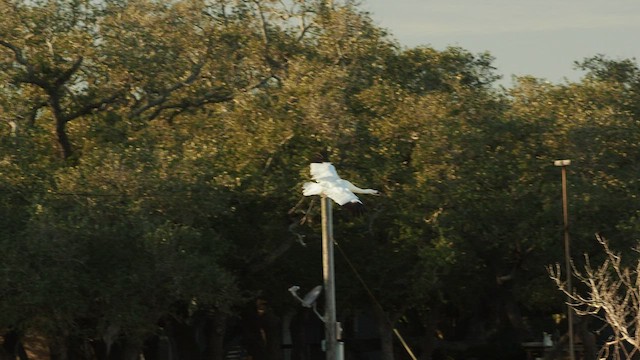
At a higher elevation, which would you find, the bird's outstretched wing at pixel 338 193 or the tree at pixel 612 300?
the bird's outstretched wing at pixel 338 193

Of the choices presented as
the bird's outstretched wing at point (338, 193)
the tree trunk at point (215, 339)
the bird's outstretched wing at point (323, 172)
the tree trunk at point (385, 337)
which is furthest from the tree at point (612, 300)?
the tree trunk at point (215, 339)

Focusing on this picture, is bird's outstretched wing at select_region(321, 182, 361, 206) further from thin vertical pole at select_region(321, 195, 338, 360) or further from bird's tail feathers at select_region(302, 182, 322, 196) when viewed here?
thin vertical pole at select_region(321, 195, 338, 360)

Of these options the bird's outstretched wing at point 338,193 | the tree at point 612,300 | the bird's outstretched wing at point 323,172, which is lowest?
the tree at point 612,300

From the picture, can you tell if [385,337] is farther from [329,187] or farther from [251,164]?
[329,187]

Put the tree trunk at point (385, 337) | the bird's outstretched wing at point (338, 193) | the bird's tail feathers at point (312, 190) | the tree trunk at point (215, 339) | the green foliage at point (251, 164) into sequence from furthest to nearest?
the tree trunk at point (385, 337) < the tree trunk at point (215, 339) < the green foliage at point (251, 164) < the bird's tail feathers at point (312, 190) < the bird's outstretched wing at point (338, 193)

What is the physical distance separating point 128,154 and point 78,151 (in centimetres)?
567

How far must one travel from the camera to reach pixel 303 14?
52938 mm

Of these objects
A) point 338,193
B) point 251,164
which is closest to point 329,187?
point 338,193

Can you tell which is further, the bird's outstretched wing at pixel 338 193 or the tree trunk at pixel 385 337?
the tree trunk at pixel 385 337

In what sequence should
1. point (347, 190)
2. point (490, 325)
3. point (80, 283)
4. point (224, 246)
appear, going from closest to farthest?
point (347, 190) < point (80, 283) < point (224, 246) < point (490, 325)

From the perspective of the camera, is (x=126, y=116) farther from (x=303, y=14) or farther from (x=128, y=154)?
(x=303, y=14)

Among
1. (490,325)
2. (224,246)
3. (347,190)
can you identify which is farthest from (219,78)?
(490,325)

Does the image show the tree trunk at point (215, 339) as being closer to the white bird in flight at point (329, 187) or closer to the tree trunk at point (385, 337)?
the tree trunk at point (385, 337)

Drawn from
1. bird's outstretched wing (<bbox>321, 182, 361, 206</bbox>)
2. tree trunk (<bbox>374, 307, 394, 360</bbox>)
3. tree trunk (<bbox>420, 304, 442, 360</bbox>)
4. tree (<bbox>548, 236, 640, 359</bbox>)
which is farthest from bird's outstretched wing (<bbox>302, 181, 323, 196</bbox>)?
tree trunk (<bbox>420, 304, 442, 360</bbox>)
